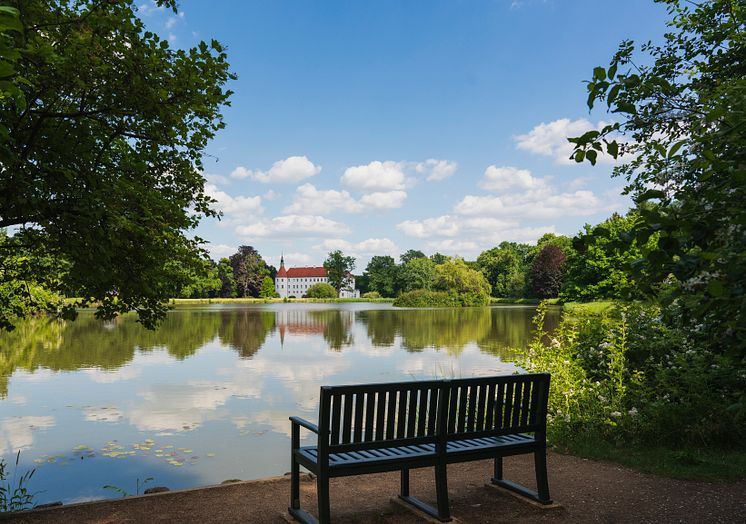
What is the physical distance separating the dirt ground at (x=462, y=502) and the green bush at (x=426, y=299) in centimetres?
6489

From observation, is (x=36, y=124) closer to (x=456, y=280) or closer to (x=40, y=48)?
(x=40, y=48)

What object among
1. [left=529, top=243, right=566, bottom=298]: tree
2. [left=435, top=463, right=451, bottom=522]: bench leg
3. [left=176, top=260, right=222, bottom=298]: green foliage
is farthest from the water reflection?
[left=529, top=243, right=566, bottom=298]: tree

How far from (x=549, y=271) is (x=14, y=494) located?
72.8 meters

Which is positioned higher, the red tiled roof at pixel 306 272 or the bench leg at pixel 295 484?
the red tiled roof at pixel 306 272

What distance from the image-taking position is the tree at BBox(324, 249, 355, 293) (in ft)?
406

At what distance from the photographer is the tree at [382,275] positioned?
4562 inches

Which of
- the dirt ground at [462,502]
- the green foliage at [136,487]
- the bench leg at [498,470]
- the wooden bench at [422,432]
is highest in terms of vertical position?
the wooden bench at [422,432]

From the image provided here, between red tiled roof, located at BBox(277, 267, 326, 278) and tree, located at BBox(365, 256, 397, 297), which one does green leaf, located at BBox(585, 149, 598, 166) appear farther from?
red tiled roof, located at BBox(277, 267, 326, 278)

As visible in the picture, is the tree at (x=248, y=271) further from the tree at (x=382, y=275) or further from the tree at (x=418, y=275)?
the tree at (x=418, y=275)

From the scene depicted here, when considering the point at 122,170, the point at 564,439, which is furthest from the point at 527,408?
the point at 122,170

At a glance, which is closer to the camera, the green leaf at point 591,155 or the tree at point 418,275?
the green leaf at point 591,155

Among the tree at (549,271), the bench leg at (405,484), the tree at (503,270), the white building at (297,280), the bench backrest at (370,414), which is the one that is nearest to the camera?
the bench backrest at (370,414)

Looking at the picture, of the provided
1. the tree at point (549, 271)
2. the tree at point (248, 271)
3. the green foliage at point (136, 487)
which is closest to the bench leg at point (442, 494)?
the green foliage at point (136, 487)

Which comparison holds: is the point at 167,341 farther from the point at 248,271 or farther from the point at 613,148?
the point at 248,271
